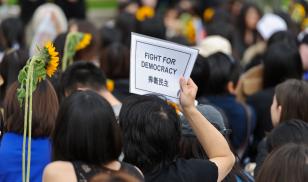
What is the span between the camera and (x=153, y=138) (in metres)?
3.66

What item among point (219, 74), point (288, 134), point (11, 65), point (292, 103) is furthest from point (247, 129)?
point (11, 65)

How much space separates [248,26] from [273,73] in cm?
468

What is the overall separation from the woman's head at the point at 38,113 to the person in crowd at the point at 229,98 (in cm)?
189

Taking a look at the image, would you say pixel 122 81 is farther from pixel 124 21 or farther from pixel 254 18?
pixel 254 18

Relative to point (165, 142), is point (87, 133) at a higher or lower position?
higher

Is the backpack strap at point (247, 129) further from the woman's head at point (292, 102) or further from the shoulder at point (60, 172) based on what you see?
the shoulder at point (60, 172)

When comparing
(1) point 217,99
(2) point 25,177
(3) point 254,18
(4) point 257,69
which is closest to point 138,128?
(2) point 25,177

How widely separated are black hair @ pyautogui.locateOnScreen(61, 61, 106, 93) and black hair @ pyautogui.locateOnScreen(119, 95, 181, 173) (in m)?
1.77

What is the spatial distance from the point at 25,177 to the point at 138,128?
0.80 m

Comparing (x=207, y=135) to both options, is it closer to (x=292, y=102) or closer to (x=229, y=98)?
(x=292, y=102)

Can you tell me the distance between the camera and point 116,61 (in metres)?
6.59

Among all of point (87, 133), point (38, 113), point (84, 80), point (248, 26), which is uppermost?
point (87, 133)

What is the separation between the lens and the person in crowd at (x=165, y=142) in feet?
12.0

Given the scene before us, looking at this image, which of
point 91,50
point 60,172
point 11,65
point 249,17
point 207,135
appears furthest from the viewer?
point 249,17
